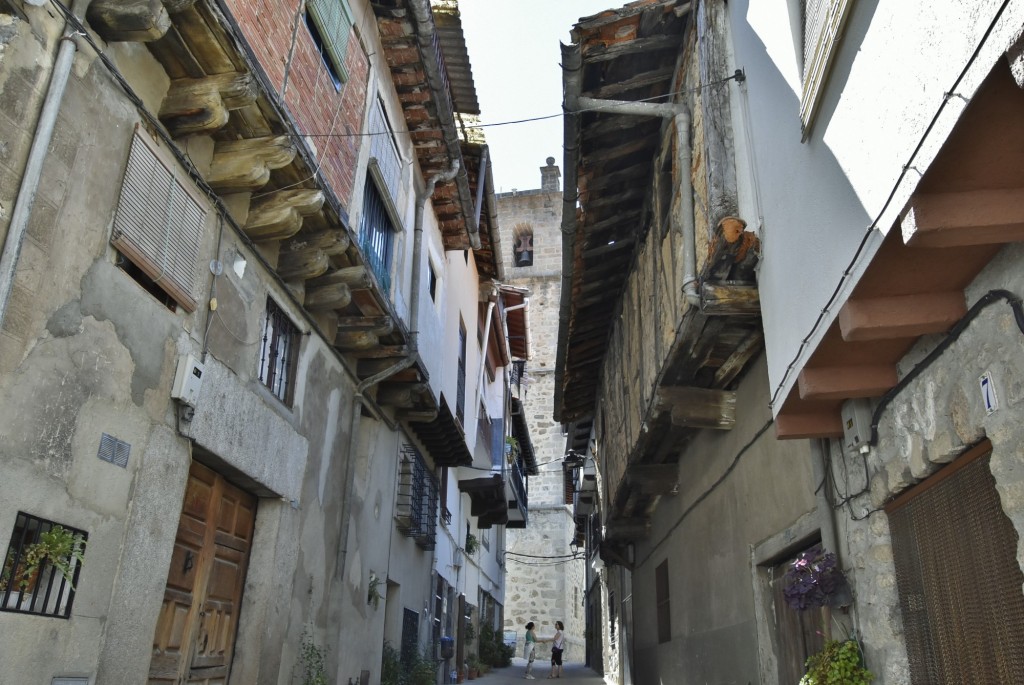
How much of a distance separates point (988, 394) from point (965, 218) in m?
0.82

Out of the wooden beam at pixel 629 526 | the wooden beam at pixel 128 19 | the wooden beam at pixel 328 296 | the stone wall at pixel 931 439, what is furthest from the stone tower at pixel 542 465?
the wooden beam at pixel 128 19

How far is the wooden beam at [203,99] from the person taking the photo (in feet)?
17.7

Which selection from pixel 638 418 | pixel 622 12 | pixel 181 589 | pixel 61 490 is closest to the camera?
pixel 61 490

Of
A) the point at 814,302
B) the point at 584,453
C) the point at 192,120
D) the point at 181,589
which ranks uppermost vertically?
the point at 584,453

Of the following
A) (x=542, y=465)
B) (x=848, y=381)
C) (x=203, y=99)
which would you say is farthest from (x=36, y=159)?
(x=542, y=465)

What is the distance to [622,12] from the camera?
283 inches

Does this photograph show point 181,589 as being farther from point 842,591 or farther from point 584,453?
point 584,453

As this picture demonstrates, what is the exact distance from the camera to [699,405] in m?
7.80

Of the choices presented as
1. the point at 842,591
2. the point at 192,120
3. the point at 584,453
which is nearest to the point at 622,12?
the point at 192,120

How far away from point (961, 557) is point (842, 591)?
1186mm

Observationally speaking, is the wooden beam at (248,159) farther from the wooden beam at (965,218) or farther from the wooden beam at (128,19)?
the wooden beam at (965,218)

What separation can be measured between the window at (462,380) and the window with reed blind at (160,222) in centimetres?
895

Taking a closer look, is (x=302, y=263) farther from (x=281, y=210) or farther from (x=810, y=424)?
(x=810, y=424)

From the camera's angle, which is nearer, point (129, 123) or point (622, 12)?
point (129, 123)
